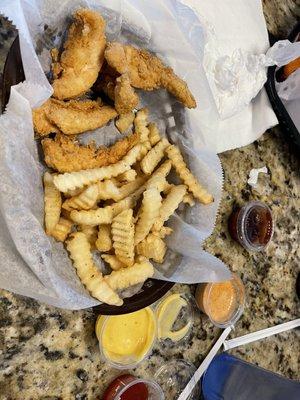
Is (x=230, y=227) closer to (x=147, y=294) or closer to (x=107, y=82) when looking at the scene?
(x=147, y=294)

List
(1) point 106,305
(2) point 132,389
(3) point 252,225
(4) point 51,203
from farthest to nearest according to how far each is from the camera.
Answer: (3) point 252,225 < (2) point 132,389 < (1) point 106,305 < (4) point 51,203

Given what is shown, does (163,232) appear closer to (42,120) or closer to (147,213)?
(147,213)

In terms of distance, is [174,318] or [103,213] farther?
[174,318]

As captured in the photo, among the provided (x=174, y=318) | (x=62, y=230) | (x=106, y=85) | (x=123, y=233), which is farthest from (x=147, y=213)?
(x=174, y=318)

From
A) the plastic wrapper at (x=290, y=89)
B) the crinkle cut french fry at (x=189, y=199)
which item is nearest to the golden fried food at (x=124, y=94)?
the crinkle cut french fry at (x=189, y=199)

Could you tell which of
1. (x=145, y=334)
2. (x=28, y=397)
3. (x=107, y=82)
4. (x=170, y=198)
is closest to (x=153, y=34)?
(x=107, y=82)

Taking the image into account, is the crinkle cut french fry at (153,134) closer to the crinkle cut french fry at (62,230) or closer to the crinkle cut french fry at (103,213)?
the crinkle cut french fry at (103,213)
